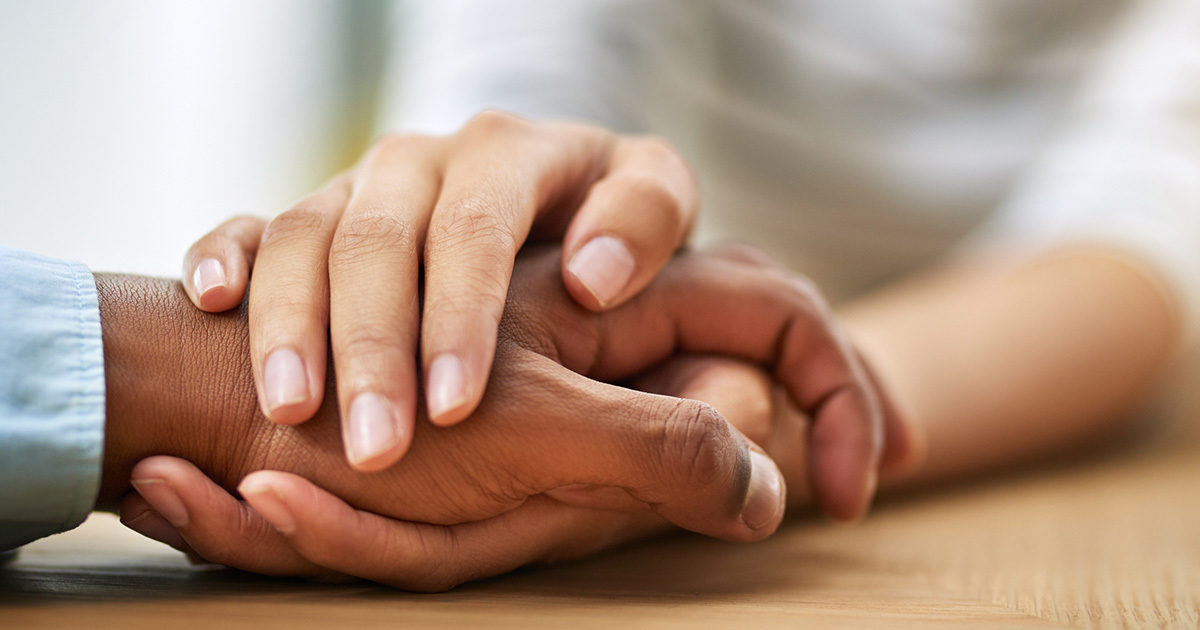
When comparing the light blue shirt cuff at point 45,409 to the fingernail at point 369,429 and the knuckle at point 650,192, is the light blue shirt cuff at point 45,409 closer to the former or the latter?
the fingernail at point 369,429

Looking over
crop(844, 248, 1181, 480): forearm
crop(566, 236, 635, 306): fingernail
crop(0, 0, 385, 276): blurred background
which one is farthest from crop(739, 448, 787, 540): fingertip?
crop(0, 0, 385, 276): blurred background

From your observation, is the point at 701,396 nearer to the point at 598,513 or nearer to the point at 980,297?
the point at 598,513

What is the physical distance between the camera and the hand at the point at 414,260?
34cm

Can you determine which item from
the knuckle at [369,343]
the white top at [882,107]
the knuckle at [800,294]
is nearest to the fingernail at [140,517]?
the knuckle at [369,343]

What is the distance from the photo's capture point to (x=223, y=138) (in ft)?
7.64

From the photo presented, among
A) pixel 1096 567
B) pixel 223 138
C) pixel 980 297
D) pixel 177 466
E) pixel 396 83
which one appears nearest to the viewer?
pixel 177 466

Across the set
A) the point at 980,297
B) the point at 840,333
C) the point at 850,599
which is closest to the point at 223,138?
the point at 980,297

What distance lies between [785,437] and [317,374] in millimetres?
396

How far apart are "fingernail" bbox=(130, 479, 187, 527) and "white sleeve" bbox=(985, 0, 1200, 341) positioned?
105 centimetres

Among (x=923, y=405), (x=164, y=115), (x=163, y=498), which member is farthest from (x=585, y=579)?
(x=164, y=115)

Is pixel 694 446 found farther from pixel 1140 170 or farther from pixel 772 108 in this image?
pixel 772 108

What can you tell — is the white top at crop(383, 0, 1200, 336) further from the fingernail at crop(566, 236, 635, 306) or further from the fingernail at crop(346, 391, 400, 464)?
the fingernail at crop(346, 391, 400, 464)

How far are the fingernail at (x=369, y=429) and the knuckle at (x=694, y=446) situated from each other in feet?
0.35

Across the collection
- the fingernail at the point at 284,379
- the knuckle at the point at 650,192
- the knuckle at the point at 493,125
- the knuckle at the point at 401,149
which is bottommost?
the fingernail at the point at 284,379
